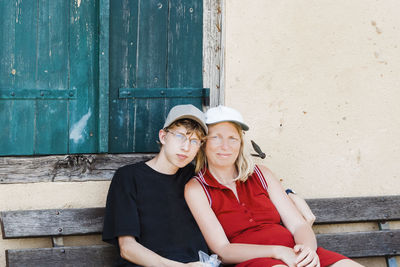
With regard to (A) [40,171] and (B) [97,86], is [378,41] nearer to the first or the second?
(B) [97,86]

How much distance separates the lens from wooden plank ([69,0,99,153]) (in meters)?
3.38

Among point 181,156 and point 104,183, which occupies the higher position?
point 181,156

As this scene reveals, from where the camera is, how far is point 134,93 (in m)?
3.49

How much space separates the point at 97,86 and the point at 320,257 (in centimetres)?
171

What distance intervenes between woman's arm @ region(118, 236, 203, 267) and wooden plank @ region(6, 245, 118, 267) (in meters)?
0.36

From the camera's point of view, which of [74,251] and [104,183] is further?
[104,183]

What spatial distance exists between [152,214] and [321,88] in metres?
1.57

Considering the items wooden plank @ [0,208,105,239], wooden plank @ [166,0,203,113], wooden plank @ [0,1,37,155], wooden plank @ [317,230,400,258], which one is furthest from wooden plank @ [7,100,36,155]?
wooden plank @ [317,230,400,258]

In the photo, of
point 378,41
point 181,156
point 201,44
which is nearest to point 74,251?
point 181,156

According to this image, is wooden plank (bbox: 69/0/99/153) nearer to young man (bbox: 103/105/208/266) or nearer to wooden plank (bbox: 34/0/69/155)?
wooden plank (bbox: 34/0/69/155)

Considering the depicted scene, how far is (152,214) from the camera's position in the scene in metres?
3.00

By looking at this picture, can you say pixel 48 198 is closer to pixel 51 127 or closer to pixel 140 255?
pixel 51 127

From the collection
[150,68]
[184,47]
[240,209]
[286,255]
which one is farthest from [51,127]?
[286,255]

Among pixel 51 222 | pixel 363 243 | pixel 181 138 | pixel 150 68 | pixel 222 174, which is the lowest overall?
pixel 363 243
